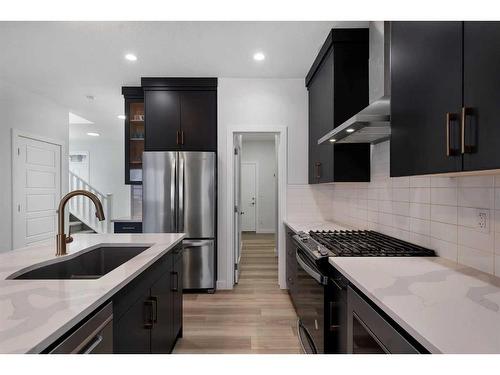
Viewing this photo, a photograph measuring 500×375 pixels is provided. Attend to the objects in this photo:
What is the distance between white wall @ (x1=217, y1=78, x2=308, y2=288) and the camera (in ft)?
11.8

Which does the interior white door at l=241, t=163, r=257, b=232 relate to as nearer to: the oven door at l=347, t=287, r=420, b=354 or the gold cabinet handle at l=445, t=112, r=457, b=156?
the oven door at l=347, t=287, r=420, b=354

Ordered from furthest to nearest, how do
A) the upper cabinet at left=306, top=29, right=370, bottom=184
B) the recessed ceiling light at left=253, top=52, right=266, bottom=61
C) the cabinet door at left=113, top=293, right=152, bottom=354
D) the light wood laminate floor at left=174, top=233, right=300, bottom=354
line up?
the recessed ceiling light at left=253, top=52, right=266, bottom=61, the upper cabinet at left=306, top=29, right=370, bottom=184, the light wood laminate floor at left=174, top=233, right=300, bottom=354, the cabinet door at left=113, top=293, right=152, bottom=354

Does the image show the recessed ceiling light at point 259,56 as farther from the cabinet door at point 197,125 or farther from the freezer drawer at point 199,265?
the freezer drawer at point 199,265

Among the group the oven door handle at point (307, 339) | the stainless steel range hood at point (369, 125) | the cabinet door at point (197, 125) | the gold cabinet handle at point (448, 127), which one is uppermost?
the cabinet door at point (197, 125)

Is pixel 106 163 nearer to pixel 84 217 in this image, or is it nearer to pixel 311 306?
pixel 84 217

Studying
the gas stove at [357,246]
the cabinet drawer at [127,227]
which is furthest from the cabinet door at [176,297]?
the cabinet drawer at [127,227]

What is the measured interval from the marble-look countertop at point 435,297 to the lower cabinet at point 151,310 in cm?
98

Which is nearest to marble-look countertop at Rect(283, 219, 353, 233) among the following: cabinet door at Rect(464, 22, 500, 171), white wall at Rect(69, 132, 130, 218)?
cabinet door at Rect(464, 22, 500, 171)

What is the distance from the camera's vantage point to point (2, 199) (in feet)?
12.2

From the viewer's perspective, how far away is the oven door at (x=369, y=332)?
884mm

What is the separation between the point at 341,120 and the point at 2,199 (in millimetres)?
4236

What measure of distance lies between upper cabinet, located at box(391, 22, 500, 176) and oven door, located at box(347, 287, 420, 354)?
0.57 m

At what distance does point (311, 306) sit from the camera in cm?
193
